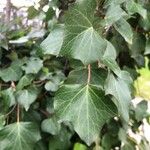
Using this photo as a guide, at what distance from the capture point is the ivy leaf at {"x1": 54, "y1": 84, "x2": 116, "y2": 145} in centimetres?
60

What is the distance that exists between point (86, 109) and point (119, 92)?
94 millimetres

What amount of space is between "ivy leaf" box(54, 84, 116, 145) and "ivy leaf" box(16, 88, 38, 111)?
0.34 meters

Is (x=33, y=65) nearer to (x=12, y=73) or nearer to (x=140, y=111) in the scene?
(x=12, y=73)

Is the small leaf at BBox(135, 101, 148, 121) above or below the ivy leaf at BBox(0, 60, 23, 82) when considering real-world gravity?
below

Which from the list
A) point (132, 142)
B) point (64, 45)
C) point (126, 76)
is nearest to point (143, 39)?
point (126, 76)

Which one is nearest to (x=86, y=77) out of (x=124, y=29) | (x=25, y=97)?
(x=124, y=29)

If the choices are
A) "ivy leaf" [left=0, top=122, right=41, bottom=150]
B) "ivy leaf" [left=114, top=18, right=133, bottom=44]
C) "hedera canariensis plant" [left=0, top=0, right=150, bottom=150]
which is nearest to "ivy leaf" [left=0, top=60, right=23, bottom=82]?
"hedera canariensis plant" [left=0, top=0, right=150, bottom=150]

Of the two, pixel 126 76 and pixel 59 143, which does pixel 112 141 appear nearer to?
pixel 59 143

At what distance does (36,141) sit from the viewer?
974 millimetres

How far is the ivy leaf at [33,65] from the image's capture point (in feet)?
3.40

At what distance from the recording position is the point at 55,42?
0.70 metres

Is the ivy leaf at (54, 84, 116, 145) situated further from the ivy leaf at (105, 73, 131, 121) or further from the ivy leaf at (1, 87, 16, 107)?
the ivy leaf at (1, 87, 16, 107)

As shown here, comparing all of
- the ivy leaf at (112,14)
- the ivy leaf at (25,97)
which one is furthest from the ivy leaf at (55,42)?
the ivy leaf at (25,97)

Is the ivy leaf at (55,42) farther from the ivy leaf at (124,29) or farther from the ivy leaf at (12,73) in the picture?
the ivy leaf at (12,73)
